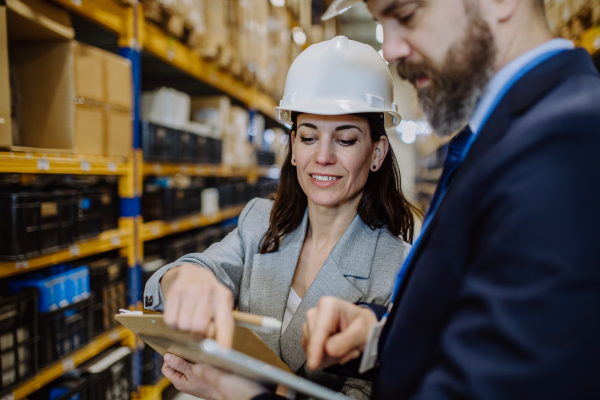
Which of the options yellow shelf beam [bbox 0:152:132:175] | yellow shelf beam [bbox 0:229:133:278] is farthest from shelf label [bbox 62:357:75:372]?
yellow shelf beam [bbox 0:152:132:175]

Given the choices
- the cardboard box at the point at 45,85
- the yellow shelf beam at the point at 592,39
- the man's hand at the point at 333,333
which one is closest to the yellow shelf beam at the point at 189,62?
the cardboard box at the point at 45,85

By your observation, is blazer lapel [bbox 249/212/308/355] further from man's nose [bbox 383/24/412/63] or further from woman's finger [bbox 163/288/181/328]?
man's nose [bbox 383/24/412/63]

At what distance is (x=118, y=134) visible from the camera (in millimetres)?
2193

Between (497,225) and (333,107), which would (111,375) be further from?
(497,225)

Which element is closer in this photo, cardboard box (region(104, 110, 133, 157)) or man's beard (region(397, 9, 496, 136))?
man's beard (region(397, 9, 496, 136))

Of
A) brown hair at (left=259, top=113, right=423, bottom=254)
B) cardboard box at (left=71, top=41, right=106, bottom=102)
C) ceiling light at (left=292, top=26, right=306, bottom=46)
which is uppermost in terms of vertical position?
ceiling light at (left=292, top=26, right=306, bottom=46)

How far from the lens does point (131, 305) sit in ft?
8.00

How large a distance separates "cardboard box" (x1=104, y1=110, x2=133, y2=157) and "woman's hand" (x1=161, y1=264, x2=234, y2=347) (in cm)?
159

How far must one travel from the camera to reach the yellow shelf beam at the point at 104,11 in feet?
5.96

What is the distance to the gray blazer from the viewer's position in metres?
1.33

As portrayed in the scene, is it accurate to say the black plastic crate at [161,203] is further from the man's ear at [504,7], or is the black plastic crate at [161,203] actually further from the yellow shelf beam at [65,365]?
the man's ear at [504,7]

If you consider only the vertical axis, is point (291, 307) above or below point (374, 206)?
below

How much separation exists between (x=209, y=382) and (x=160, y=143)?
207 cm

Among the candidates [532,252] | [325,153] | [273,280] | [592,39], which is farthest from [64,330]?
[592,39]
